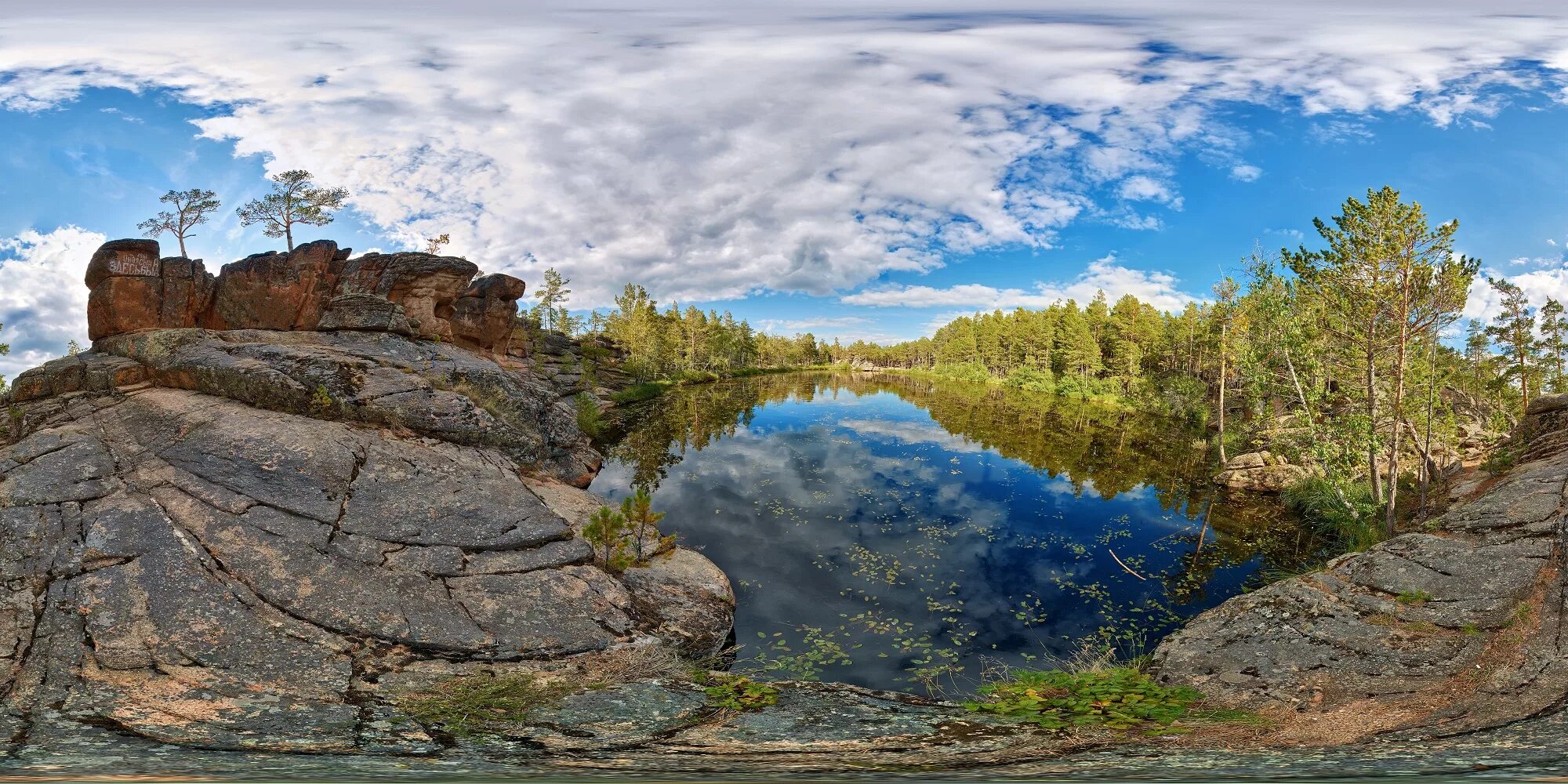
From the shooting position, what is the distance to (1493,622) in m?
8.98

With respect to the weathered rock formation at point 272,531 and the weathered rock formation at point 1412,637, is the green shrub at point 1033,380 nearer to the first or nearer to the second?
the weathered rock formation at point 1412,637

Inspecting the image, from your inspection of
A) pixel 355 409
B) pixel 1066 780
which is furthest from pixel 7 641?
pixel 1066 780

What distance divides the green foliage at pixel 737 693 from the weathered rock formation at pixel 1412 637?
6185 mm

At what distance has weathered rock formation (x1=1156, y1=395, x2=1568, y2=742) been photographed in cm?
730

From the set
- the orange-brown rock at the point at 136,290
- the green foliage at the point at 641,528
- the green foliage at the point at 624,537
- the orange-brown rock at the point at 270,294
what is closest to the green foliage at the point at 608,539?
the green foliage at the point at 624,537

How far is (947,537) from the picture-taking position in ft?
64.8

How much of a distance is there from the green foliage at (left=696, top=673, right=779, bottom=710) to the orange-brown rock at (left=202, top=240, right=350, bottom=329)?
64.0 ft

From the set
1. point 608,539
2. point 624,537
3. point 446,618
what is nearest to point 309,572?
point 446,618

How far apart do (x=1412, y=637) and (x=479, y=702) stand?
1331 cm

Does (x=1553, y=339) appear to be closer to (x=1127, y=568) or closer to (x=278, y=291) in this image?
(x=1127, y=568)

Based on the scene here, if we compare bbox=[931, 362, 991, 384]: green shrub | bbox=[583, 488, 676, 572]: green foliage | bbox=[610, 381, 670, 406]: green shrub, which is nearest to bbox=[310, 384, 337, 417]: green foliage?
bbox=[583, 488, 676, 572]: green foliage

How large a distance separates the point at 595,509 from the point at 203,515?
766 cm

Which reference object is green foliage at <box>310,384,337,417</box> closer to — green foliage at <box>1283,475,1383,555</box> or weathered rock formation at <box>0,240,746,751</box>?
weathered rock formation at <box>0,240,746,751</box>

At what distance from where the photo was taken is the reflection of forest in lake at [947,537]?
13023 mm
